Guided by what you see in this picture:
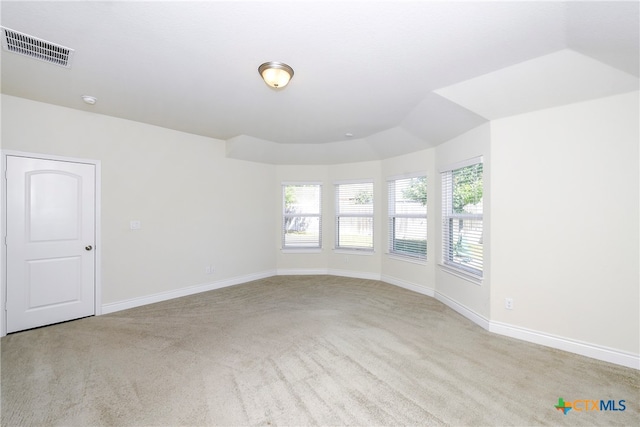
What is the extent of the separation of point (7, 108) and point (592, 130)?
19.6 ft

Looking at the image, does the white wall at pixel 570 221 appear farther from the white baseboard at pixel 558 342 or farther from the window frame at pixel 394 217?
the window frame at pixel 394 217

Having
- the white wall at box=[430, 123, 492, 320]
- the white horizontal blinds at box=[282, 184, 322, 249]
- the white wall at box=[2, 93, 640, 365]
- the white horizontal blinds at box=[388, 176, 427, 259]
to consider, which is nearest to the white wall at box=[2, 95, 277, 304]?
the white wall at box=[2, 93, 640, 365]

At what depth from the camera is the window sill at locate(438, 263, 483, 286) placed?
3.35 meters

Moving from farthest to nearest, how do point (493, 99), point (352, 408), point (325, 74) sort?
point (493, 99), point (325, 74), point (352, 408)

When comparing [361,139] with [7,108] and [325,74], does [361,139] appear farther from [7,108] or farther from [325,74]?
[7,108]

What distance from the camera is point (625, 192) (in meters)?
2.40

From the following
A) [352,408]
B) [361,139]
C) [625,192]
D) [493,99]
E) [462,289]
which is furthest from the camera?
[361,139]

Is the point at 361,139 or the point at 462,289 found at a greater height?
the point at 361,139

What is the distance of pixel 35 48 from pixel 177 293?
3.34 m

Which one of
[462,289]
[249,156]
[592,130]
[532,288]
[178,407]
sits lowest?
Answer: [178,407]

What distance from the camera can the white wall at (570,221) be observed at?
2404 mm

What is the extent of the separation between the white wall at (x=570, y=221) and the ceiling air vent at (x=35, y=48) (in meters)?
4.13

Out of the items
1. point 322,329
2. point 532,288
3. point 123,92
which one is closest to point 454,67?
point 532,288

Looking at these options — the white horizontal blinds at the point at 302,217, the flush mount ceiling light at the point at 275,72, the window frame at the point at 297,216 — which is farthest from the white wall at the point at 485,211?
the flush mount ceiling light at the point at 275,72
